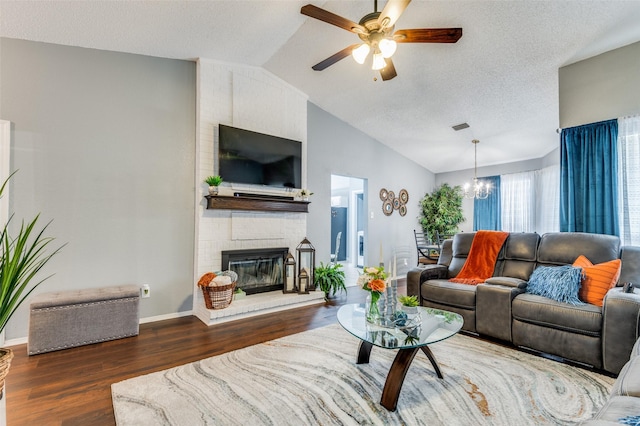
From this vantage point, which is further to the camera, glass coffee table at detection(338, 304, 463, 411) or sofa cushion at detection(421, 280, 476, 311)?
sofa cushion at detection(421, 280, 476, 311)

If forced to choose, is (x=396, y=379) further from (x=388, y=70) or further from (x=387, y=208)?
(x=387, y=208)

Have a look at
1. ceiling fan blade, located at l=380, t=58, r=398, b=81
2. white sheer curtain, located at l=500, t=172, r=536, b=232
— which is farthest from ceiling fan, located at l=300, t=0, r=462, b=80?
white sheer curtain, located at l=500, t=172, r=536, b=232

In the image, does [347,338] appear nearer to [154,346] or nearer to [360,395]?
[360,395]

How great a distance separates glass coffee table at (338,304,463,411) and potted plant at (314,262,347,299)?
2.04m

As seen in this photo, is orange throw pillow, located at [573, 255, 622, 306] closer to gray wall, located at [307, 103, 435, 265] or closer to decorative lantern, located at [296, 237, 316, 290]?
decorative lantern, located at [296, 237, 316, 290]

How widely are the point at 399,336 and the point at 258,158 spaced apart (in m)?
2.95

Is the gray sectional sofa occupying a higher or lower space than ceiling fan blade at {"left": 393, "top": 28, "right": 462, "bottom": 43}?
lower

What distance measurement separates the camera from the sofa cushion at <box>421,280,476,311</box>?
3.02 metres

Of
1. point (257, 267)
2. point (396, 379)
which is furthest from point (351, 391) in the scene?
point (257, 267)

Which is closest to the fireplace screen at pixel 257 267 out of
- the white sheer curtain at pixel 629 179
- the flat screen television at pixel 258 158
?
the flat screen television at pixel 258 158

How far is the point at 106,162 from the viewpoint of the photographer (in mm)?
3186

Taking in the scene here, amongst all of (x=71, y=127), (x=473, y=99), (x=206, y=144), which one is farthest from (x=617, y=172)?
(x=71, y=127)

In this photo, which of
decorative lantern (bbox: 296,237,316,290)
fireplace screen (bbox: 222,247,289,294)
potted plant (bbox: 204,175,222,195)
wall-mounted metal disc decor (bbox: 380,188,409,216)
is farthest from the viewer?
wall-mounted metal disc decor (bbox: 380,188,409,216)

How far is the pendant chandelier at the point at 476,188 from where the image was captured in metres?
5.90
